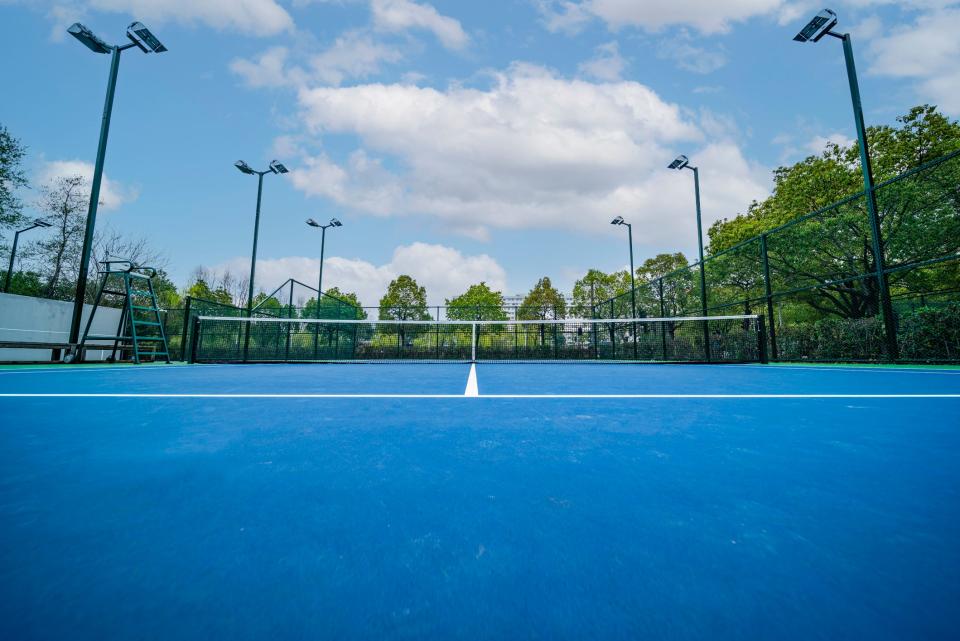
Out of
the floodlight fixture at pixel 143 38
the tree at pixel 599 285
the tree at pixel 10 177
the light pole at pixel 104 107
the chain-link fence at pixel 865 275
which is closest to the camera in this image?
the light pole at pixel 104 107

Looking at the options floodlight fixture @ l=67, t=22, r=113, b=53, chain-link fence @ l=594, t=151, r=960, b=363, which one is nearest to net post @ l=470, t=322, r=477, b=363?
chain-link fence @ l=594, t=151, r=960, b=363

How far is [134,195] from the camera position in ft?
63.6

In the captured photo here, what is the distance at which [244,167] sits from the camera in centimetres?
1391

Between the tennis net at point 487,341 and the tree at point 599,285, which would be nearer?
the tennis net at point 487,341

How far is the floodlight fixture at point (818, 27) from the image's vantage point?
29.5 feet

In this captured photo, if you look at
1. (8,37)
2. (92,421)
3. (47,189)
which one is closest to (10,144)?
(47,189)

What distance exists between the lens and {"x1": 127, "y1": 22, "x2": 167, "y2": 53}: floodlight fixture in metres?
9.06

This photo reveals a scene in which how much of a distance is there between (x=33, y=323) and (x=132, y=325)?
4.58m

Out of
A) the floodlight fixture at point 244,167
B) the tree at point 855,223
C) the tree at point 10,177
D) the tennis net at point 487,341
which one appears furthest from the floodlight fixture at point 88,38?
the tree at point 855,223

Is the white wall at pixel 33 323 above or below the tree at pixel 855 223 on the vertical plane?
below

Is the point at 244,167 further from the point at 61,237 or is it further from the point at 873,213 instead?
the point at 873,213

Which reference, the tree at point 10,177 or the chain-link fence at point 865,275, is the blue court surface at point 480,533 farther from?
the tree at point 10,177

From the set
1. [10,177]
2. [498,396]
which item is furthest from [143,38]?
[10,177]

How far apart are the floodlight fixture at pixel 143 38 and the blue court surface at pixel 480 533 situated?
36.5 feet
